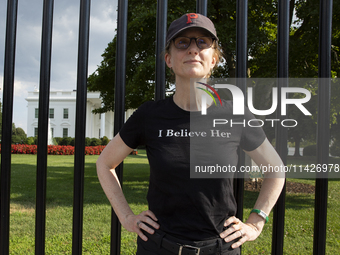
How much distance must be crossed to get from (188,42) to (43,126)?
120cm

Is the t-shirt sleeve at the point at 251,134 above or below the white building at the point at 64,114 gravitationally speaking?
below

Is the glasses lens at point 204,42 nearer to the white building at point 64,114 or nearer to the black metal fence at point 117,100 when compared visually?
the black metal fence at point 117,100

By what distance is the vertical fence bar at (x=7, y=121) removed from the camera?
203cm

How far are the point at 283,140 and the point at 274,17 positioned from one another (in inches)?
264

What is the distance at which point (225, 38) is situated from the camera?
22.9ft

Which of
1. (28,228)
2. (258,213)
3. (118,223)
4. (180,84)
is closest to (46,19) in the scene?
(180,84)

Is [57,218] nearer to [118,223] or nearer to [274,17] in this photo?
[118,223]

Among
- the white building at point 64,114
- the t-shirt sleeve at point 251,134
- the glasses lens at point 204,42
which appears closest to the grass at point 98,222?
the t-shirt sleeve at point 251,134

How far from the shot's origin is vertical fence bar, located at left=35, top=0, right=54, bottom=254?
199cm

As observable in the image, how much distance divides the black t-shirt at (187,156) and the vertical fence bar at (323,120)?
1.67ft

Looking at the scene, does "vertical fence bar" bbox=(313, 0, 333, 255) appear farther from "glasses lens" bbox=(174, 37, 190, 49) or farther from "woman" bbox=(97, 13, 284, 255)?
"glasses lens" bbox=(174, 37, 190, 49)

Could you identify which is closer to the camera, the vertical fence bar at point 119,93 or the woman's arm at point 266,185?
the woman's arm at point 266,185

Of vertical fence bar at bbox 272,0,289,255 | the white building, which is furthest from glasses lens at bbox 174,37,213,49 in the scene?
the white building

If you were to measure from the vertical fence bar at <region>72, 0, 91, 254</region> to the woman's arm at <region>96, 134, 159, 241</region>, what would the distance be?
0.68 ft
